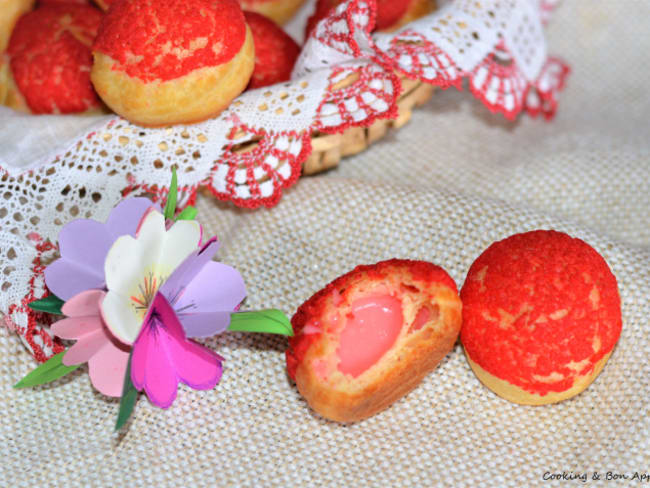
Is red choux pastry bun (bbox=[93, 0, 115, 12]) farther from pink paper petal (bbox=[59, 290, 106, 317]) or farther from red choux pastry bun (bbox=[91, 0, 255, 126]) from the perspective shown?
pink paper petal (bbox=[59, 290, 106, 317])

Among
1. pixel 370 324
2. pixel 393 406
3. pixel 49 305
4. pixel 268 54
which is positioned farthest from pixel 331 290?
pixel 268 54

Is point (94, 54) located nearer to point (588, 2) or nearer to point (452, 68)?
point (452, 68)

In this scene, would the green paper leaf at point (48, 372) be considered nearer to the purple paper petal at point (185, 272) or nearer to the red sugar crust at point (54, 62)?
the purple paper petal at point (185, 272)

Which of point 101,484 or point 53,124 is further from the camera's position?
point 53,124

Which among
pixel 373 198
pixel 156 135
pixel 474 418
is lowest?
pixel 474 418

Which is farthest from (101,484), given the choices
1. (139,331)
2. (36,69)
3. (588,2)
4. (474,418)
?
(588,2)

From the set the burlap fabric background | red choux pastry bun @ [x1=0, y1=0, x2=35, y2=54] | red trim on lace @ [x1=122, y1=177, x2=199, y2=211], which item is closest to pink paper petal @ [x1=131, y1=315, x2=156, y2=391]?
the burlap fabric background

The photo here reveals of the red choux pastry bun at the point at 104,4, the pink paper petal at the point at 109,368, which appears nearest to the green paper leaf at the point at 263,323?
the pink paper petal at the point at 109,368
